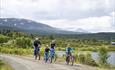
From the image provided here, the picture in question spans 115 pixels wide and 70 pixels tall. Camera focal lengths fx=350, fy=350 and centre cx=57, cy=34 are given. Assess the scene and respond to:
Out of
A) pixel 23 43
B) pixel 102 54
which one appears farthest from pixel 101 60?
pixel 23 43

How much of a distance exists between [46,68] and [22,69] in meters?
1.89

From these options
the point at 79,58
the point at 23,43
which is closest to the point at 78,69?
the point at 79,58

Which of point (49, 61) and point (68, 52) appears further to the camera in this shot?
point (49, 61)

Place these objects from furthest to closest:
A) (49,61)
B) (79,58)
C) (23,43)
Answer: (23,43) → (79,58) → (49,61)

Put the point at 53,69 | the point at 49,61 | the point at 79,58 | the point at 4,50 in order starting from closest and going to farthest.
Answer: the point at 53,69 → the point at 49,61 → the point at 79,58 → the point at 4,50

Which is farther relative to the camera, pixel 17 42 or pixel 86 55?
pixel 17 42

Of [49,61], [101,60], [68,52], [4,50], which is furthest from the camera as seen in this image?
[4,50]

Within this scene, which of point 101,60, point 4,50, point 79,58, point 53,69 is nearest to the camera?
point 53,69

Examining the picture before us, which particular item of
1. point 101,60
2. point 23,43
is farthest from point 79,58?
point 23,43

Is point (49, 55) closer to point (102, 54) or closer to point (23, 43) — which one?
point (102, 54)

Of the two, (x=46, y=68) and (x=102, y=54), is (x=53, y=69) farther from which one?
(x=102, y=54)

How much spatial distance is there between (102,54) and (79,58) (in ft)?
31.7

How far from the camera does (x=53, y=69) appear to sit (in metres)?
26.7

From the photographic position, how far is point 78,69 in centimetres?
2705
